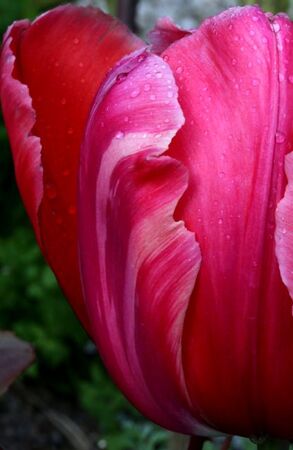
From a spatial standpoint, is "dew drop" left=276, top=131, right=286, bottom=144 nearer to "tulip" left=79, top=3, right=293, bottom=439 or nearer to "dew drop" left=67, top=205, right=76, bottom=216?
"tulip" left=79, top=3, right=293, bottom=439

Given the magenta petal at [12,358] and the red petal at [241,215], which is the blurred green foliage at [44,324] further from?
the red petal at [241,215]

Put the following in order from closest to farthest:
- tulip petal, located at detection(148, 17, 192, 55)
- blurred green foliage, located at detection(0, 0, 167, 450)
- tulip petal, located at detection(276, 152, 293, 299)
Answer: tulip petal, located at detection(276, 152, 293, 299) < tulip petal, located at detection(148, 17, 192, 55) < blurred green foliage, located at detection(0, 0, 167, 450)


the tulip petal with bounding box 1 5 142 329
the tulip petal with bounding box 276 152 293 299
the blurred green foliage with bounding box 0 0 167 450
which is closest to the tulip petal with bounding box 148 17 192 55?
the tulip petal with bounding box 1 5 142 329

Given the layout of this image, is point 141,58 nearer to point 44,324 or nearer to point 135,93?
point 135,93

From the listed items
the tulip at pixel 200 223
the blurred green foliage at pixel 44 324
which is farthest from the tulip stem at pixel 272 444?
the blurred green foliage at pixel 44 324

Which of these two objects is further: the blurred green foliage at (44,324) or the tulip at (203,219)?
the blurred green foliage at (44,324)

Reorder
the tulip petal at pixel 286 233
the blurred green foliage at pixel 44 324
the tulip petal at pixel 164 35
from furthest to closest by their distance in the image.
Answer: the blurred green foliage at pixel 44 324 < the tulip petal at pixel 164 35 < the tulip petal at pixel 286 233
